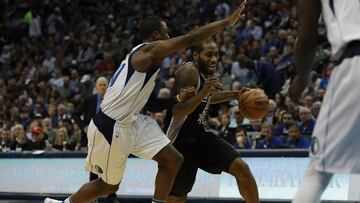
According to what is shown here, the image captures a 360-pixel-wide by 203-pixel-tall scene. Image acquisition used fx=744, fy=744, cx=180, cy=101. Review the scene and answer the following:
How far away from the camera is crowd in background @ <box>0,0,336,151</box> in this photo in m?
11.8

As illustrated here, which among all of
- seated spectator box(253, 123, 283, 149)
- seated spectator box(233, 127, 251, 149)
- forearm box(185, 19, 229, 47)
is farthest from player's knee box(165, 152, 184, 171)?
seated spectator box(233, 127, 251, 149)

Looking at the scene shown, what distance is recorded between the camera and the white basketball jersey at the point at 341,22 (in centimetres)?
323

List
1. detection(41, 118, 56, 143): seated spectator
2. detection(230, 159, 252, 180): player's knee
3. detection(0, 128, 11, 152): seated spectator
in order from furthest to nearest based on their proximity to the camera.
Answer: detection(41, 118, 56, 143): seated spectator
detection(0, 128, 11, 152): seated spectator
detection(230, 159, 252, 180): player's knee

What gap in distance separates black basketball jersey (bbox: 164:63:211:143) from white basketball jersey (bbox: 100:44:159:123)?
603mm

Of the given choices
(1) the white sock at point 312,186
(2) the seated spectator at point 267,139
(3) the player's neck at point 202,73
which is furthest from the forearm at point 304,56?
(2) the seated spectator at point 267,139

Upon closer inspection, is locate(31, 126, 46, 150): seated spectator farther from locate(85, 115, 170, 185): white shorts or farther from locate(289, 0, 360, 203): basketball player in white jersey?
locate(289, 0, 360, 203): basketball player in white jersey

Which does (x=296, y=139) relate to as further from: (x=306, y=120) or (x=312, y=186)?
(x=312, y=186)

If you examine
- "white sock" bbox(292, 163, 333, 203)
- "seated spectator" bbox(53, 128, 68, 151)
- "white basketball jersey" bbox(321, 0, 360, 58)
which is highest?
"white basketball jersey" bbox(321, 0, 360, 58)

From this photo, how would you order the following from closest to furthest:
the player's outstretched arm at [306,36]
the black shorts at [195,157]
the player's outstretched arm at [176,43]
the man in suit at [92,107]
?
the player's outstretched arm at [306,36], the player's outstretched arm at [176,43], the black shorts at [195,157], the man in suit at [92,107]

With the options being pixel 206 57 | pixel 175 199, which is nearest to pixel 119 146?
pixel 175 199

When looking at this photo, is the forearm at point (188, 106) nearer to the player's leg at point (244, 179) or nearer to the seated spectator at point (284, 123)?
the player's leg at point (244, 179)

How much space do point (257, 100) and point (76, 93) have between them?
10.6 m

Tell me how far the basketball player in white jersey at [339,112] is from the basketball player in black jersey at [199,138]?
10.4ft

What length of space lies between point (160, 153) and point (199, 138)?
685 millimetres
